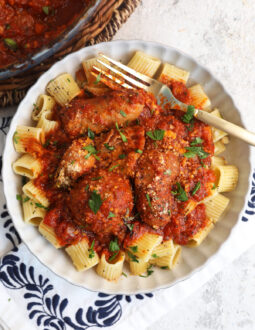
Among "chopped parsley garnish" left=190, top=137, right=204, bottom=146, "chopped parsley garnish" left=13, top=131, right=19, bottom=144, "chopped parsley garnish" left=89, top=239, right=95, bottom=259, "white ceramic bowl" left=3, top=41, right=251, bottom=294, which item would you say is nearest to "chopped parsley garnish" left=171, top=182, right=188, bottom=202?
"chopped parsley garnish" left=190, top=137, right=204, bottom=146

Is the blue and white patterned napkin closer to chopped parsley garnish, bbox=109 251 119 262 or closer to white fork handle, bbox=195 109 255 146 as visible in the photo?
chopped parsley garnish, bbox=109 251 119 262

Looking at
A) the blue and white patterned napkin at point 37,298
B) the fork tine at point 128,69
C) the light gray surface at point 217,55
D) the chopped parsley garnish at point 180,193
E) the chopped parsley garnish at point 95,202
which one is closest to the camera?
the chopped parsley garnish at point 95,202

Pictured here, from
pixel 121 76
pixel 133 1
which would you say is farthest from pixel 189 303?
pixel 133 1

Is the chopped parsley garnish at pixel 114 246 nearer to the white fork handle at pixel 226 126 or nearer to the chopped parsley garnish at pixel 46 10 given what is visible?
Result: the white fork handle at pixel 226 126

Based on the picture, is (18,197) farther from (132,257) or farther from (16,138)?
(132,257)

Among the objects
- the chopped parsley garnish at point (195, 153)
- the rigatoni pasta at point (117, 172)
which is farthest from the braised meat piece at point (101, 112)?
the chopped parsley garnish at point (195, 153)

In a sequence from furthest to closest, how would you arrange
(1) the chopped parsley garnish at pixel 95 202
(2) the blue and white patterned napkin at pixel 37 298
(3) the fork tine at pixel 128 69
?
(2) the blue and white patterned napkin at pixel 37 298, (3) the fork tine at pixel 128 69, (1) the chopped parsley garnish at pixel 95 202

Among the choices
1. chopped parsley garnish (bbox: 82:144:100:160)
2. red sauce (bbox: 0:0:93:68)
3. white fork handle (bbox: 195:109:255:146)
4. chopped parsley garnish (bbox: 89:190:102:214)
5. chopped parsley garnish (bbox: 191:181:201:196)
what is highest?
red sauce (bbox: 0:0:93:68)

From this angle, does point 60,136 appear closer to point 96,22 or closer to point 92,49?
point 92,49
